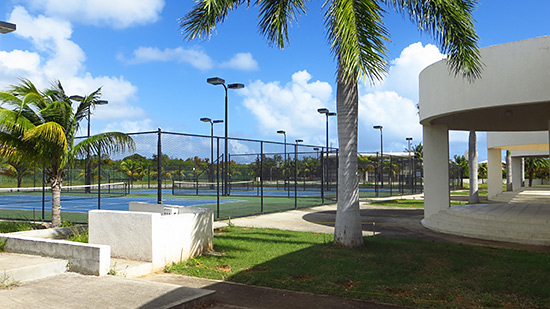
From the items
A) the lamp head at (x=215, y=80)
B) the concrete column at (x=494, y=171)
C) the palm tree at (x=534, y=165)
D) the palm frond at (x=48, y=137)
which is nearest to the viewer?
the palm frond at (x=48, y=137)

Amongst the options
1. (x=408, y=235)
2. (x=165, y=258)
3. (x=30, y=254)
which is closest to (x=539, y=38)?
(x=408, y=235)

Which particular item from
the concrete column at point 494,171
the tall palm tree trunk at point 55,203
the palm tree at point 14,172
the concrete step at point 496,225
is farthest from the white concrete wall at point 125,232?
the concrete column at point 494,171

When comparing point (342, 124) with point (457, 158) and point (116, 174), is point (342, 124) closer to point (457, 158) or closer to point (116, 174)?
point (116, 174)

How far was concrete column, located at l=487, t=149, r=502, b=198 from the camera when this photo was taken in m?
31.0

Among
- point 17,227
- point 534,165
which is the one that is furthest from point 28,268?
point 534,165

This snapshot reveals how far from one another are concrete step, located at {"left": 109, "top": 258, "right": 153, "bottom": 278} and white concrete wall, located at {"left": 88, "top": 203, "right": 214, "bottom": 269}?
15cm

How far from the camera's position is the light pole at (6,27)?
10458mm

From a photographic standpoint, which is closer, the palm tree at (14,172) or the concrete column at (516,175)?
the palm tree at (14,172)

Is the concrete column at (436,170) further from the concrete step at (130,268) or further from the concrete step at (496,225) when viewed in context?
the concrete step at (130,268)

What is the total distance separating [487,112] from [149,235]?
37.0ft

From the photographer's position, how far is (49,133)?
11.0m

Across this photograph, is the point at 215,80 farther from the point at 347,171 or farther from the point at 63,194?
the point at 63,194

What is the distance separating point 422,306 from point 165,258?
4.94 metres

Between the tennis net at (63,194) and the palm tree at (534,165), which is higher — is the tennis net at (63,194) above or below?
below
